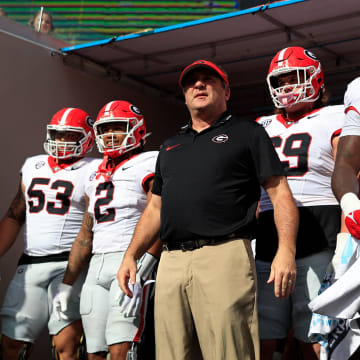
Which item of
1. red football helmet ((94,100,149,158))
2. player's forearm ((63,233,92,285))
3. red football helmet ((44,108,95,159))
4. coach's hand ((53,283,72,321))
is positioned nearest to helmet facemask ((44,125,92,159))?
red football helmet ((44,108,95,159))

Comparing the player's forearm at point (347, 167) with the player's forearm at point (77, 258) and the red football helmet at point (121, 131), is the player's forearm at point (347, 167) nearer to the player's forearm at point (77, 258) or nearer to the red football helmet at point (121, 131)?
the red football helmet at point (121, 131)

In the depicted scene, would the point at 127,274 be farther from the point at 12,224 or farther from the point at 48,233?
the point at 12,224

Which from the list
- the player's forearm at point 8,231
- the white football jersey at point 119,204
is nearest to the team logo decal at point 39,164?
the player's forearm at point 8,231

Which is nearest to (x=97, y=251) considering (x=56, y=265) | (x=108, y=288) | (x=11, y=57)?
(x=108, y=288)

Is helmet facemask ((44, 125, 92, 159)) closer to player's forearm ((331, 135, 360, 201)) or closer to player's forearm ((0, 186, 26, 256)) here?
player's forearm ((0, 186, 26, 256))

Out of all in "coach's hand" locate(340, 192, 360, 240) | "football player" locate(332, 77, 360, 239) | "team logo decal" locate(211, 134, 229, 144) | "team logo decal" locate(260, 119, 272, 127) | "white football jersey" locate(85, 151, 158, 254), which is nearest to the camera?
"coach's hand" locate(340, 192, 360, 240)

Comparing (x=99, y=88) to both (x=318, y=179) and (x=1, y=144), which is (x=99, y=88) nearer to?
(x=1, y=144)

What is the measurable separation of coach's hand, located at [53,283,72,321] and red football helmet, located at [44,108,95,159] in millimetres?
1007

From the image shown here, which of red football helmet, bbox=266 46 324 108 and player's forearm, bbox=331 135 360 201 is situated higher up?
red football helmet, bbox=266 46 324 108

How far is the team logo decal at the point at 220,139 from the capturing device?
9.13 feet

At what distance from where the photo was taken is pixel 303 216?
304 cm

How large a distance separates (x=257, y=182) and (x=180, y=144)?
1.46ft

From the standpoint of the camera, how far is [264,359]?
299cm

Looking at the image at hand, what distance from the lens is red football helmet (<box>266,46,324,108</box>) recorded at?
327 cm
